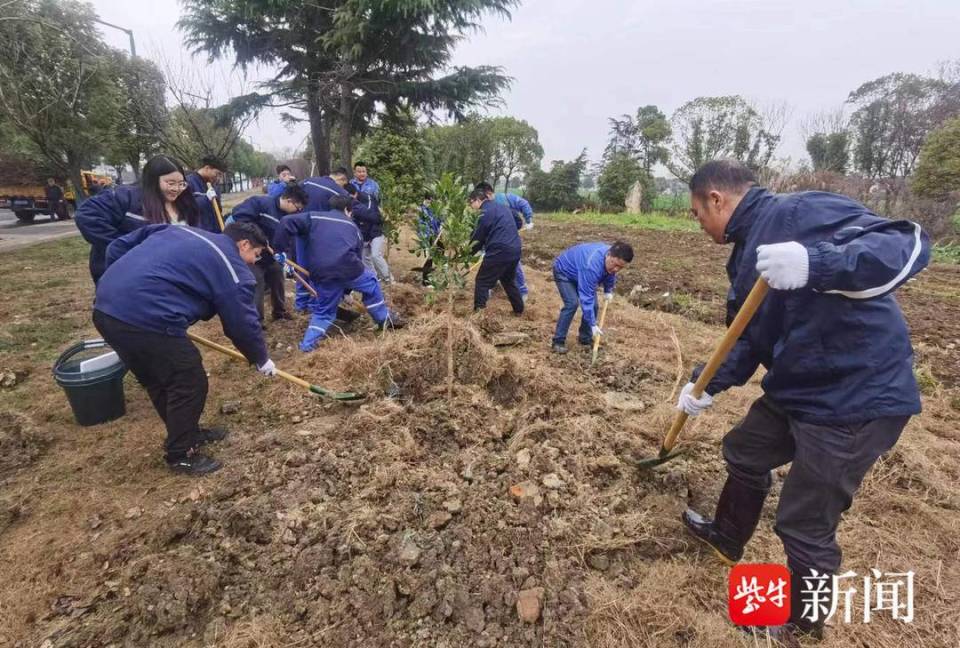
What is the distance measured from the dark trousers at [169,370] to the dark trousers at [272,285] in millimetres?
2281

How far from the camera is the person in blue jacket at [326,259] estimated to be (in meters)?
4.47

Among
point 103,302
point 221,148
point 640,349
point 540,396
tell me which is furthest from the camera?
point 221,148

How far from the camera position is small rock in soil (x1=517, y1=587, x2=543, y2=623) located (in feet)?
6.29

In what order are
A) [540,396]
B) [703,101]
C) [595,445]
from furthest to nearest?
[703,101]
[540,396]
[595,445]

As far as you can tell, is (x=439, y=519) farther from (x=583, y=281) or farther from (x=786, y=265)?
(x=583, y=281)

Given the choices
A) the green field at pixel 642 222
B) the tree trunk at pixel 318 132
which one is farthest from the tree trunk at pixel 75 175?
the green field at pixel 642 222

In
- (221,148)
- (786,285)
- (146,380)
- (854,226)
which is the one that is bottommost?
(146,380)

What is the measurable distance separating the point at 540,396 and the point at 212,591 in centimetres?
237

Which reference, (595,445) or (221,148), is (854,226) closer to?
(595,445)

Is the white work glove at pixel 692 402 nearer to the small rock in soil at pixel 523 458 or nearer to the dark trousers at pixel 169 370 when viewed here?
the small rock in soil at pixel 523 458

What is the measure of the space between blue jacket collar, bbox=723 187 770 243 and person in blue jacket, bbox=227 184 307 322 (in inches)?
165

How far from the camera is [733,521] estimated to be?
2119 millimetres

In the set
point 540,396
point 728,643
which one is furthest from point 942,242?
point 728,643

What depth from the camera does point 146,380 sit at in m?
2.86
